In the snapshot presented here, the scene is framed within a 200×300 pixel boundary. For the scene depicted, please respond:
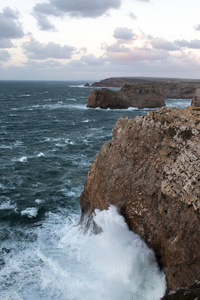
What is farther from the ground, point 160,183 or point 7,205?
point 160,183

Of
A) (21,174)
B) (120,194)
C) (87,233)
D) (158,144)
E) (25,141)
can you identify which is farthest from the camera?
(25,141)

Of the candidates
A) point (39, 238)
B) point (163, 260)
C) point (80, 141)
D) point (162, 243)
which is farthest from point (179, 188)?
point (80, 141)

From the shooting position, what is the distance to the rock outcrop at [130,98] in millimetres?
88713

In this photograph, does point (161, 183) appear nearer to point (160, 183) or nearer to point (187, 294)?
point (160, 183)

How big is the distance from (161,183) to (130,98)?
3253 inches

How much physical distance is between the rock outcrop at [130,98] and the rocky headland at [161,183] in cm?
7150

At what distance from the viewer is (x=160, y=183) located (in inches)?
543

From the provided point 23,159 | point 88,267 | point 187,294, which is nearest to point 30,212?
point 88,267

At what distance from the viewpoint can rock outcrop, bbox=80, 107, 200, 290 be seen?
38.4 ft

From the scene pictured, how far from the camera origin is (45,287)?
1376 centimetres

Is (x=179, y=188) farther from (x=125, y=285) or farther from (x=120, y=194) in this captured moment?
(x=125, y=285)

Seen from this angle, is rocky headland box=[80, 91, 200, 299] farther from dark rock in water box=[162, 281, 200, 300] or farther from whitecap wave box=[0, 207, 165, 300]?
whitecap wave box=[0, 207, 165, 300]

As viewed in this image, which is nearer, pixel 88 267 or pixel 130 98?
pixel 88 267

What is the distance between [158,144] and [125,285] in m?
7.45
